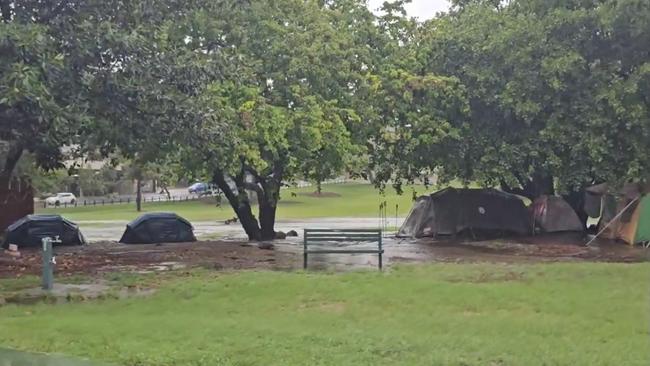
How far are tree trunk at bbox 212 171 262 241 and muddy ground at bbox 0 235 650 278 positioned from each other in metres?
2.12

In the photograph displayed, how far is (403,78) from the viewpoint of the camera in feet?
78.2

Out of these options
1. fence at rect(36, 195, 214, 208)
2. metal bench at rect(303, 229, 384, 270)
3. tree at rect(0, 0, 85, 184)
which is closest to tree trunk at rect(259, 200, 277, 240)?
metal bench at rect(303, 229, 384, 270)

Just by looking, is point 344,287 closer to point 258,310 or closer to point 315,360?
point 258,310

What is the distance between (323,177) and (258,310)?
1394 cm

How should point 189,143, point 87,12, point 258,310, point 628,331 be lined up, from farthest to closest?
point 189,143
point 87,12
point 258,310
point 628,331

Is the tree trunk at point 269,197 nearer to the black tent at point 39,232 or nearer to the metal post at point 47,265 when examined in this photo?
the black tent at point 39,232

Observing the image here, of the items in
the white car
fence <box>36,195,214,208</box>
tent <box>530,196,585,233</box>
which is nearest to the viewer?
tent <box>530,196,585,233</box>

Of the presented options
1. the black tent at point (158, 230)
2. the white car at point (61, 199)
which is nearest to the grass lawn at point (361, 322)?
the black tent at point (158, 230)

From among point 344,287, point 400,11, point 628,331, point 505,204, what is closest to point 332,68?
point 400,11

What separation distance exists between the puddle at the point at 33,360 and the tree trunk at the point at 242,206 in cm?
1623

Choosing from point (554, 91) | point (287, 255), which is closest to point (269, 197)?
point (287, 255)

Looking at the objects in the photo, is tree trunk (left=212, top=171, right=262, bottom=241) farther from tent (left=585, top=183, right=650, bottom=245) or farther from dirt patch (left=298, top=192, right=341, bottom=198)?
dirt patch (left=298, top=192, right=341, bottom=198)

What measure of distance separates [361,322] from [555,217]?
1728 cm

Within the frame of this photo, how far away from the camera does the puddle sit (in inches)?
301
